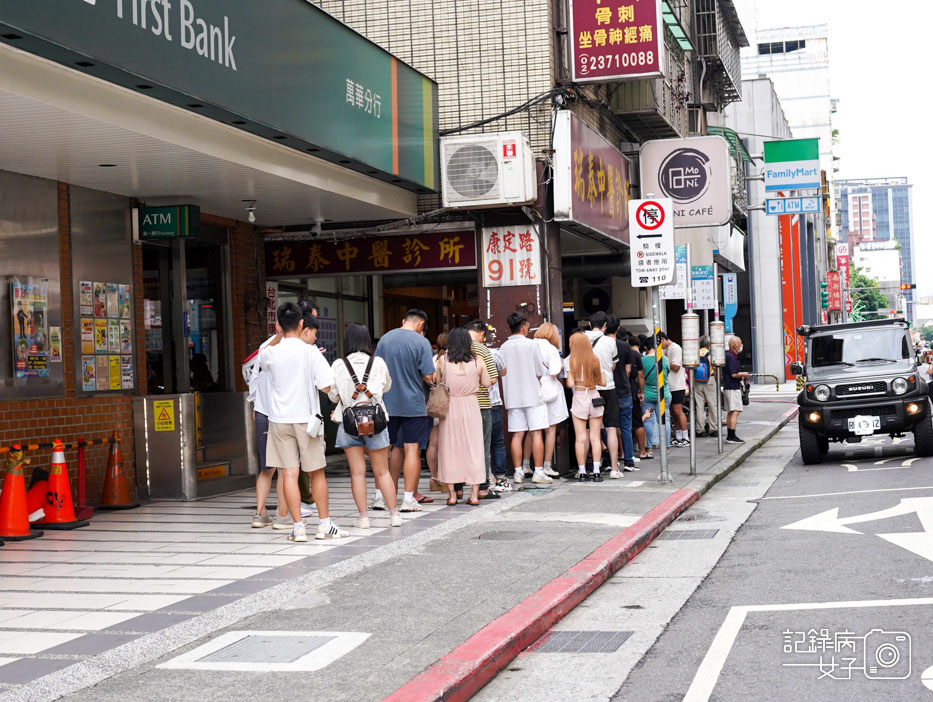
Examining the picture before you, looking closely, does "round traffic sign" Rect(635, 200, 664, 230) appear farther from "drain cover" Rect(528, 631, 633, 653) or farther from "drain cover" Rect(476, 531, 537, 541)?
"drain cover" Rect(528, 631, 633, 653)

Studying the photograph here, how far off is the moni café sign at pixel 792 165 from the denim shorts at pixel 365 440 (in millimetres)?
17413

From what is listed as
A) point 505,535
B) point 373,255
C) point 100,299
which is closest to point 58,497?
point 100,299

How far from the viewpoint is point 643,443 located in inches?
641

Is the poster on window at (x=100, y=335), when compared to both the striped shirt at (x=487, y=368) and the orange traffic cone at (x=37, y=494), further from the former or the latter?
the striped shirt at (x=487, y=368)

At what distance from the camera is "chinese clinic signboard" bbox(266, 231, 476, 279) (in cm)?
1475

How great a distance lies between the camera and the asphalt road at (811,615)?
5000mm

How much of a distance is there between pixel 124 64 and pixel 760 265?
45.8m

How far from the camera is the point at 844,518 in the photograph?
9.76 metres

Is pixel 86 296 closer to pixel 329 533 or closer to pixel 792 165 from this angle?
pixel 329 533

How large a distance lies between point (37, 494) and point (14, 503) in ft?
1.92

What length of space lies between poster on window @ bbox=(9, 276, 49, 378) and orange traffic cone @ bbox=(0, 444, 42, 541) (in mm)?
1040

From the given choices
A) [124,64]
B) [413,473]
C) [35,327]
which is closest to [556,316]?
[413,473]

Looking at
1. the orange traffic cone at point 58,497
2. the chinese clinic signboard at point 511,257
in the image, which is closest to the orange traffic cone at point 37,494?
the orange traffic cone at point 58,497

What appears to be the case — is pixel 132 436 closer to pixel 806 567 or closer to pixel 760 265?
pixel 806 567
